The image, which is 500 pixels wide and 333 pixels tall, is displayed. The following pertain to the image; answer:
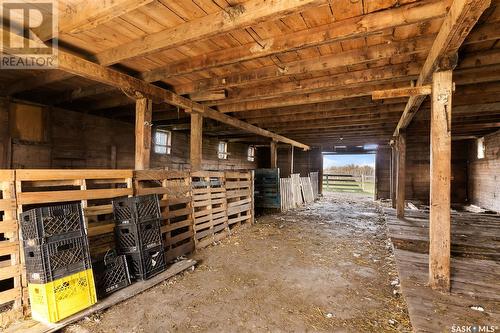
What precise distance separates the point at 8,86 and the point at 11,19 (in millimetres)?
2842

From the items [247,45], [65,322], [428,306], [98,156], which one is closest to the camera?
[65,322]

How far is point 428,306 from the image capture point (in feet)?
8.43

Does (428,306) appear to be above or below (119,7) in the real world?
below

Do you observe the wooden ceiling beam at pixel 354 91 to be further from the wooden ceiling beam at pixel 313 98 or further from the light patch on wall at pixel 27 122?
the light patch on wall at pixel 27 122

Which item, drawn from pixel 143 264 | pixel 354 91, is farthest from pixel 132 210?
pixel 354 91

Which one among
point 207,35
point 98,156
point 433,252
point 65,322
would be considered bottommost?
point 65,322

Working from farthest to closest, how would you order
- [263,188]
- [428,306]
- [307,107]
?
[263,188], [307,107], [428,306]

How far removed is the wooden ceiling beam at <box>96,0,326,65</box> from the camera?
2.17m

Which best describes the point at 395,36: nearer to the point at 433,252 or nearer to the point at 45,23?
the point at 433,252

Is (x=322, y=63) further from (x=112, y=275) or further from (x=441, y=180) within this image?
(x=112, y=275)

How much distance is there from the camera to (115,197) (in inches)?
140

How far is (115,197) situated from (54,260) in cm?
120

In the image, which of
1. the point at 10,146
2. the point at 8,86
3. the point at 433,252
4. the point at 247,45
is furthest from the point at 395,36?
the point at 10,146

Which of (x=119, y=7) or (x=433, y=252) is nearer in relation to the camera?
(x=119, y=7)
